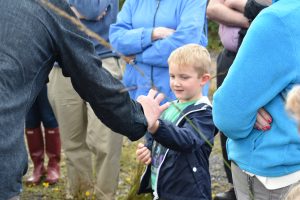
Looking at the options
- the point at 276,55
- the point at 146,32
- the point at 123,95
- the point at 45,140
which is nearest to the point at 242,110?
the point at 276,55

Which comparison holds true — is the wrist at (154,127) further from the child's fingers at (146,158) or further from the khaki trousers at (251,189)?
the child's fingers at (146,158)

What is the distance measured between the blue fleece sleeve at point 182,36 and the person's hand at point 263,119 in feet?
5.22

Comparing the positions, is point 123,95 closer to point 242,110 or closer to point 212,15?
point 242,110

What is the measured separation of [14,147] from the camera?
2.35 metres

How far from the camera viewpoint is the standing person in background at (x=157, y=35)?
167 inches

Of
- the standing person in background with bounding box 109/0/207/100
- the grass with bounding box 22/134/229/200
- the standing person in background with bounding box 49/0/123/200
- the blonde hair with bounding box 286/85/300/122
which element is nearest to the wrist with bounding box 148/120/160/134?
the standing person in background with bounding box 109/0/207/100

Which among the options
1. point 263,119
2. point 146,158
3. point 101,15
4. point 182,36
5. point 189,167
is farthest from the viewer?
point 101,15

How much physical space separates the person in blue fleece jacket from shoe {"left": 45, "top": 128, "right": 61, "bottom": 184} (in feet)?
9.64

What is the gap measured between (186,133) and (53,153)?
105 inches

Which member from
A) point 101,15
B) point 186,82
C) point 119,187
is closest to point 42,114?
point 119,187

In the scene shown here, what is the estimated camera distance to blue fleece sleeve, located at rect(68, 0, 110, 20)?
4.65 metres

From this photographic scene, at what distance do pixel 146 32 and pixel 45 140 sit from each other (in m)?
1.84

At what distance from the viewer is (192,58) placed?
348 cm

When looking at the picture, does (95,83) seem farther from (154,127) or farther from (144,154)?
(144,154)
